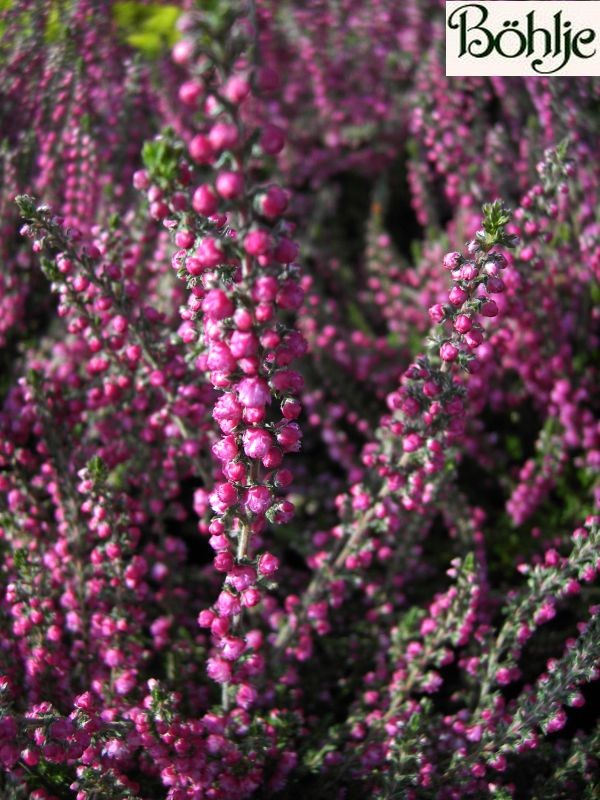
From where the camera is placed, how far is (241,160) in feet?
4.13

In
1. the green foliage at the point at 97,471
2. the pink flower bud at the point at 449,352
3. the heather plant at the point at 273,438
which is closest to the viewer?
the heather plant at the point at 273,438

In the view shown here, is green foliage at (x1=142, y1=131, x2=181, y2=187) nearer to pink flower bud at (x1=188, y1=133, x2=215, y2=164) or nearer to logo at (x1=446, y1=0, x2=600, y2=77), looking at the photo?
pink flower bud at (x1=188, y1=133, x2=215, y2=164)

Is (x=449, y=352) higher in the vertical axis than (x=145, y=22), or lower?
lower

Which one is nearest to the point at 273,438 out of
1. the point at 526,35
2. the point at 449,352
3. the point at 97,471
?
the point at 449,352

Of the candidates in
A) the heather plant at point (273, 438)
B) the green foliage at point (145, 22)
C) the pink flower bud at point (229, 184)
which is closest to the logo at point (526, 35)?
the heather plant at point (273, 438)

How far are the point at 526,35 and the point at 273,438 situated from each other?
243cm

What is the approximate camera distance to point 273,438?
→ 1598 mm

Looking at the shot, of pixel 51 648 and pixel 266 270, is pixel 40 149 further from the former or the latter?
pixel 266 270

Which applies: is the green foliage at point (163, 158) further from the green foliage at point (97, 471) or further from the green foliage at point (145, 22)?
the green foliage at point (145, 22)

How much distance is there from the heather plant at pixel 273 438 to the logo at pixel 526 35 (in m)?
0.14

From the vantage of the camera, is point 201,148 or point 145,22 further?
point 145,22

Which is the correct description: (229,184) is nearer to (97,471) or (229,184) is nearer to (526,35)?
(97,471)

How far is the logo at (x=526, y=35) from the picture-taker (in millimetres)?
2996

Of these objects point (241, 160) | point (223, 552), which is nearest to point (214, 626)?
point (223, 552)
